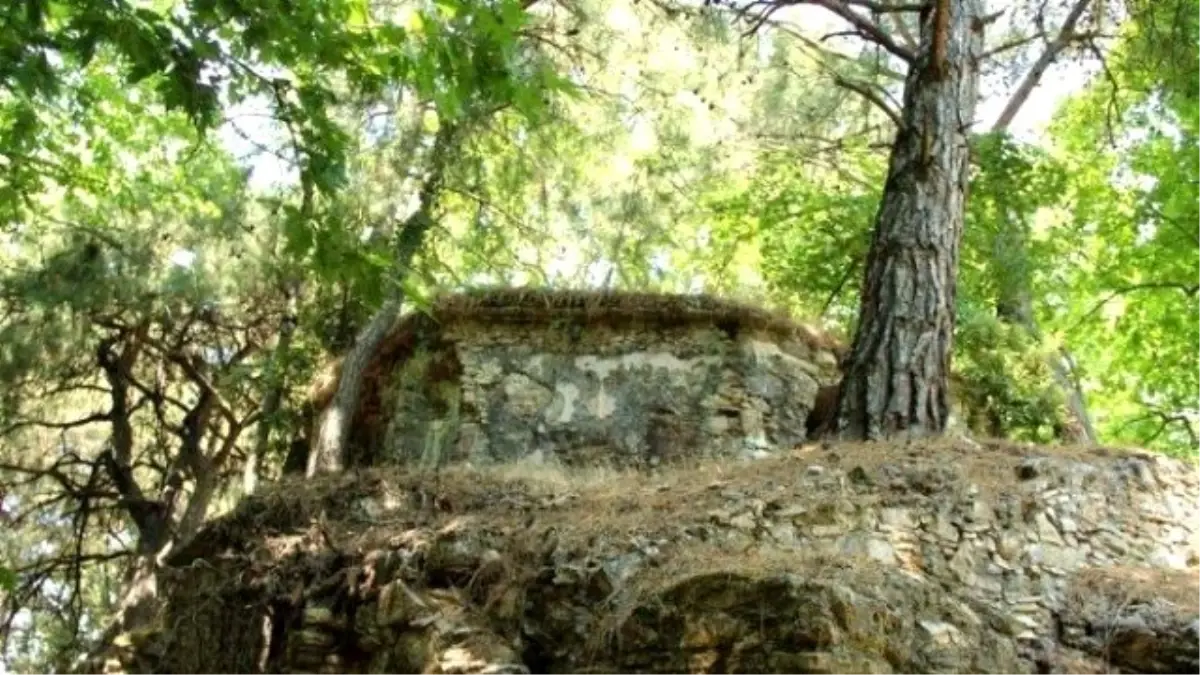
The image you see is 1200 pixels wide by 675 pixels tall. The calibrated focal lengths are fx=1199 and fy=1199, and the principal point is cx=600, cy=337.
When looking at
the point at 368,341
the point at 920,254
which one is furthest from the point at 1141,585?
the point at 368,341

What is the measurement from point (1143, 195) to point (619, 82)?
889 centimetres

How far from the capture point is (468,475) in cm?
964

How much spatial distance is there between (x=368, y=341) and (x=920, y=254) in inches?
229

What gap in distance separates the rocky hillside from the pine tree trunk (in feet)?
2.83

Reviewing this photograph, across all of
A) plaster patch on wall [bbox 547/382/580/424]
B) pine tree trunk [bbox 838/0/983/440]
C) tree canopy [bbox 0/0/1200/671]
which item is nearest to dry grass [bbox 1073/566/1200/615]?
pine tree trunk [bbox 838/0/983/440]

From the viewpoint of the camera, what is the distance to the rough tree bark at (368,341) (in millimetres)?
11688

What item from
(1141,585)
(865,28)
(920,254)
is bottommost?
(1141,585)

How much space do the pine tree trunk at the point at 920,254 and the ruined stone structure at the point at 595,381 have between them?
8.73 ft

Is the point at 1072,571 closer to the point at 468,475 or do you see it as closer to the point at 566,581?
the point at 566,581

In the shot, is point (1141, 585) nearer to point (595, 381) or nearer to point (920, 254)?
point (920, 254)

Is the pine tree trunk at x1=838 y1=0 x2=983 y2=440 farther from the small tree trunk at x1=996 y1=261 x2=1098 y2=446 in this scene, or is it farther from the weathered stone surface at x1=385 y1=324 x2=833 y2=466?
the small tree trunk at x1=996 y1=261 x2=1098 y2=446

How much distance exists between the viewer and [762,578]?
5.71m

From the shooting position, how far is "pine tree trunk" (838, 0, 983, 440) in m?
8.65

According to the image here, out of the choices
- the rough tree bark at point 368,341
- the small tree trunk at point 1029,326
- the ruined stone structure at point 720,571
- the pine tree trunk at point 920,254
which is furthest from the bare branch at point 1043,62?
the rough tree bark at point 368,341
